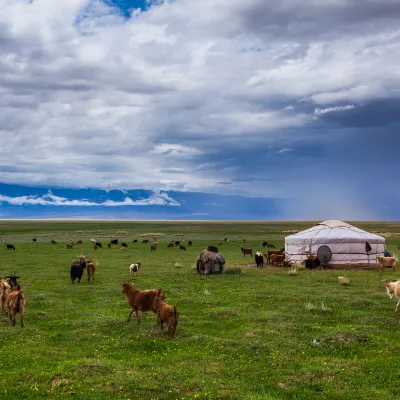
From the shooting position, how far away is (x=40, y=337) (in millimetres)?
15875

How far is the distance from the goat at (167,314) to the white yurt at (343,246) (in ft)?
93.8

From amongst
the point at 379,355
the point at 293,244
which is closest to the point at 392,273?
the point at 293,244

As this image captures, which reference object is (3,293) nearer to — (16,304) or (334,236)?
(16,304)

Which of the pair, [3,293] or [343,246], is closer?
[3,293]

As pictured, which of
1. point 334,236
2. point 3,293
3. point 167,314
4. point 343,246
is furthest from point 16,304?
point 343,246

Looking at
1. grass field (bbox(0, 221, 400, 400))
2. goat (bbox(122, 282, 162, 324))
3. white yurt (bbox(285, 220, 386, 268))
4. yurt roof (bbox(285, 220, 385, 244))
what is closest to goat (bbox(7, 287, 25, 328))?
grass field (bbox(0, 221, 400, 400))

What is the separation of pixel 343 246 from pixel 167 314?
101 ft

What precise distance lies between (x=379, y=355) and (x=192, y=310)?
909 cm

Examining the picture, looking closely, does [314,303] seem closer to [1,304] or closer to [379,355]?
[379,355]

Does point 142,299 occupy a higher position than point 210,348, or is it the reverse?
point 142,299

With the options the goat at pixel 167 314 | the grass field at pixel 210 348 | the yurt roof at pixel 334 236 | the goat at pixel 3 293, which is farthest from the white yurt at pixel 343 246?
the goat at pixel 3 293

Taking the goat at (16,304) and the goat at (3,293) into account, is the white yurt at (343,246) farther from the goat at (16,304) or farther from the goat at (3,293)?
the goat at (16,304)

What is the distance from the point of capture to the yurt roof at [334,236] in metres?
42.6

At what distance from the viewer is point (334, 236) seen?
140 feet
